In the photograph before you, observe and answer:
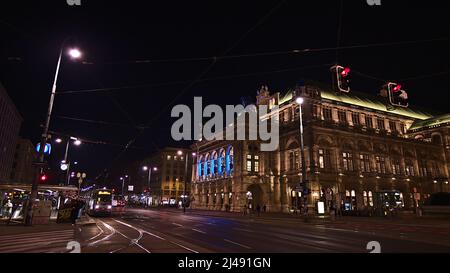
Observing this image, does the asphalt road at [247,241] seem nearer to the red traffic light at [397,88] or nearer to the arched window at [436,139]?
the red traffic light at [397,88]

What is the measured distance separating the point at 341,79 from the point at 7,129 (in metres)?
92.6

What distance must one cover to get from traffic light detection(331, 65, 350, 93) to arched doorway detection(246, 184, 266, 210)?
50676 millimetres

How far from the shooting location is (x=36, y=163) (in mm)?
18406

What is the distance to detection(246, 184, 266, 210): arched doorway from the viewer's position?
62.3 m

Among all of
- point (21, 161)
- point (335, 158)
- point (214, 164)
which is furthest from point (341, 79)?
point (21, 161)

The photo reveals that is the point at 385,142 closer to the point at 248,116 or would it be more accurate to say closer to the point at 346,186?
the point at 346,186

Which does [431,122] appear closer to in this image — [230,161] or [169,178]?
[230,161]

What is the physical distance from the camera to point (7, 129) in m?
81.2

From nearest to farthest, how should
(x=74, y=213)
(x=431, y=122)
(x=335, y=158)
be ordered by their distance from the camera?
(x=74, y=213), (x=335, y=158), (x=431, y=122)

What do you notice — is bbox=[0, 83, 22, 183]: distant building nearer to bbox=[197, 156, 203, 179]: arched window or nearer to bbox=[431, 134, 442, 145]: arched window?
bbox=[197, 156, 203, 179]: arched window

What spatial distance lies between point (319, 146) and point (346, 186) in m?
8.54

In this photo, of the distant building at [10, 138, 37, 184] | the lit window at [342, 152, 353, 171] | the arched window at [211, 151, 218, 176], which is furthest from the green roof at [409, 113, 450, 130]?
the distant building at [10, 138, 37, 184]

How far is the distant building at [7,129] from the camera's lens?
74562 millimetres
